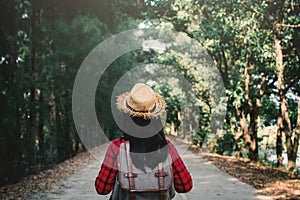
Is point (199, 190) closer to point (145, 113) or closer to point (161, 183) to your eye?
point (161, 183)

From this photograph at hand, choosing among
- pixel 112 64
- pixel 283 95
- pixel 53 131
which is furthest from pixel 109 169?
pixel 112 64

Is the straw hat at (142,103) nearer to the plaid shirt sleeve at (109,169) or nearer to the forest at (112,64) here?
the plaid shirt sleeve at (109,169)

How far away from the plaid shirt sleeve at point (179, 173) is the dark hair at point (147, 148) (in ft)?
0.29

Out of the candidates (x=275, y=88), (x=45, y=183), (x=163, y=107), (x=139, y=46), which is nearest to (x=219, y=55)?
(x=275, y=88)

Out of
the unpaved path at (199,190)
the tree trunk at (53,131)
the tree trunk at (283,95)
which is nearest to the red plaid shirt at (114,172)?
the unpaved path at (199,190)

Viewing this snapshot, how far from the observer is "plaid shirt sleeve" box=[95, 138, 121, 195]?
117 inches

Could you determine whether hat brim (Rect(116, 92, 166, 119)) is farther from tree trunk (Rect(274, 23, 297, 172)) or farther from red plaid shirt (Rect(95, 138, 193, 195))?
tree trunk (Rect(274, 23, 297, 172))

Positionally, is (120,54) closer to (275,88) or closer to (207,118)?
(207,118)

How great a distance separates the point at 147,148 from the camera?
9.69 ft

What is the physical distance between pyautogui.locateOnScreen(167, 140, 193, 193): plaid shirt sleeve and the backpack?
2.6 inches

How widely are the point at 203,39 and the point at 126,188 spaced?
15061mm

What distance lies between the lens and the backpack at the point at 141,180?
2.94 metres

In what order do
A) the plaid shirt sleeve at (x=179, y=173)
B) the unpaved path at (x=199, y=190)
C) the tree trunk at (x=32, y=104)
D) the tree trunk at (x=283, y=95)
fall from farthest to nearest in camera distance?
the tree trunk at (x=32, y=104), the tree trunk at (x=283, y=95), the unpaved path at (x=199, y=190), the plaid shirt sleeve at (x=179, y=173)

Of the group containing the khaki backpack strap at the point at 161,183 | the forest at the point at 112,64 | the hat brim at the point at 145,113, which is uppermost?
the forest at the point at 112,64
